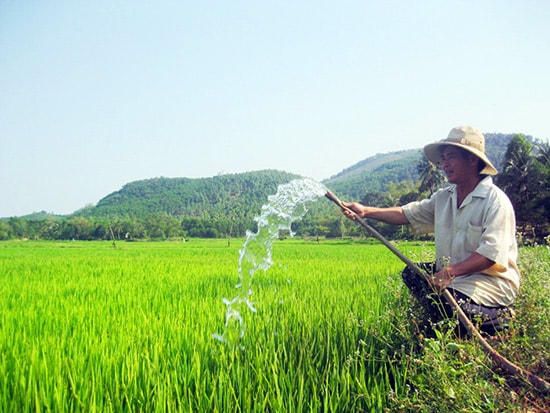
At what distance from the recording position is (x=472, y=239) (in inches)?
97.9

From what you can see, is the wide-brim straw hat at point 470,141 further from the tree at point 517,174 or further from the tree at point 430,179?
the tree at point 430,179

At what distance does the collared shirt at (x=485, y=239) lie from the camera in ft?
7.53

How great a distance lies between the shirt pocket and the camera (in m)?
2.45

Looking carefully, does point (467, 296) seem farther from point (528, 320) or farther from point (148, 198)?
point (148, 198)

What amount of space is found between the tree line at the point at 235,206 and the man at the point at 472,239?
1.92 m

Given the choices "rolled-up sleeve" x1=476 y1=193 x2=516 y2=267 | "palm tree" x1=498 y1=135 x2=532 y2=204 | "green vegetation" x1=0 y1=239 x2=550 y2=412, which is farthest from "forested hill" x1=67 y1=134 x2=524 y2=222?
"rolled-up sleeve" x1=476 y1=193 x2=516 y2=267

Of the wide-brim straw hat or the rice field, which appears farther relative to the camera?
the wide-brim straw hat

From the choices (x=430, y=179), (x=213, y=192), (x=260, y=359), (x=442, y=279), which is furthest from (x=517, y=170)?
(x=213, y=192)

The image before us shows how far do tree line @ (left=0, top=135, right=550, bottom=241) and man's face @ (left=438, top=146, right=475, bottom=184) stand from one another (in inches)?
79.0

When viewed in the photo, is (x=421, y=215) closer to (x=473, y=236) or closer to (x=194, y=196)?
(x=473, y=236)

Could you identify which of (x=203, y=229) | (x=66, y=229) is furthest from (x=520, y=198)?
(x=66, y=229)

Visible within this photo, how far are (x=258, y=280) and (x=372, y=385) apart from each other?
3934mm

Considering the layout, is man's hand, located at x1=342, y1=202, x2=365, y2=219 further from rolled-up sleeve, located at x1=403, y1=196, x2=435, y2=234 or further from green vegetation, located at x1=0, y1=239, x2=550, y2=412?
green vegetation, located at x1=0, y1=239, x2=550, y2=412

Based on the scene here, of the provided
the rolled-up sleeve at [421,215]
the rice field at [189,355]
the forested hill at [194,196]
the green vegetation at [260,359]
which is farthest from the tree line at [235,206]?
the rice field at [189,355]
